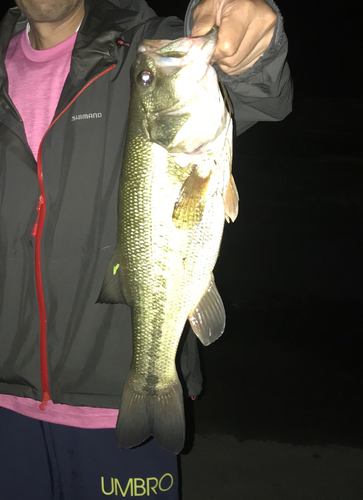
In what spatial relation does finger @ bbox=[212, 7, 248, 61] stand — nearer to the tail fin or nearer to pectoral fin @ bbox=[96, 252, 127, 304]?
pectoral fin @ bbox=[96, 252, 127, 304]

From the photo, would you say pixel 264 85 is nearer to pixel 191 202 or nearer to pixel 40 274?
pixel 191 202

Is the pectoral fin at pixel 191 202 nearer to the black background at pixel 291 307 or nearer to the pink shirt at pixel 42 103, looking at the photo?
the pink shirt at pixel 42 103

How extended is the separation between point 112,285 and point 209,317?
36cm

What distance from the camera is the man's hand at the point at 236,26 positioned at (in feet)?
3.80

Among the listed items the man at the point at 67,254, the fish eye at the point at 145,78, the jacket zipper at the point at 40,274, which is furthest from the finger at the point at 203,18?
the jacket zipper at the point at 40,274

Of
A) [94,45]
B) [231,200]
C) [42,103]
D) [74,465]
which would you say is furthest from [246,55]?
[74,465]

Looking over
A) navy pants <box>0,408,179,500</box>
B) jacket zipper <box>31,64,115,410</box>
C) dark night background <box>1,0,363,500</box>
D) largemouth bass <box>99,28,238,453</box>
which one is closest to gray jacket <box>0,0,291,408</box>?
jacket zipper <box>31,64,115,410</box>

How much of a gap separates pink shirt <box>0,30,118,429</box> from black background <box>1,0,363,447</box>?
6.32ft

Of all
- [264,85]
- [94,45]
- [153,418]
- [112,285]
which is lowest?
[153,418]

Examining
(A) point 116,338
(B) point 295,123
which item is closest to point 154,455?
(A) point 116,338

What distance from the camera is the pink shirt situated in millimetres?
1761

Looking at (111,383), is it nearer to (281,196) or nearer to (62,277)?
(62,277)

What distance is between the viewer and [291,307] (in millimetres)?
5438

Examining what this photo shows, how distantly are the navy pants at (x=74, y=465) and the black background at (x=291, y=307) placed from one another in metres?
1.74
